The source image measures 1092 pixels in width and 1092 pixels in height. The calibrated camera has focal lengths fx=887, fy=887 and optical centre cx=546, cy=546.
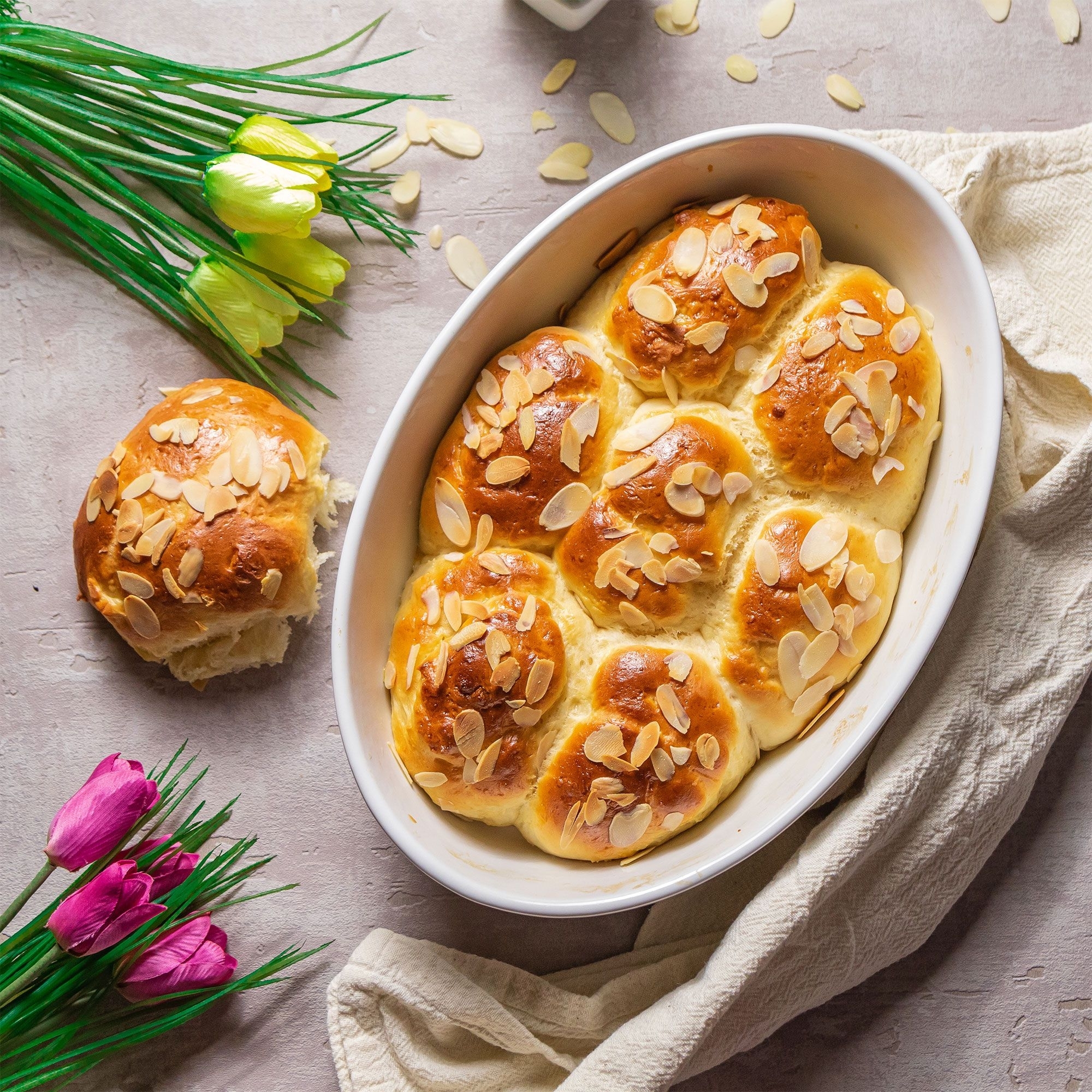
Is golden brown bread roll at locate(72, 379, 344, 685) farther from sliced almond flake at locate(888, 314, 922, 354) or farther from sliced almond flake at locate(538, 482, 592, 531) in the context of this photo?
sliced almond flake at locate(888, 314, 922, 354)

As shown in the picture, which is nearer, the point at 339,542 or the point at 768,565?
the point at 768,565

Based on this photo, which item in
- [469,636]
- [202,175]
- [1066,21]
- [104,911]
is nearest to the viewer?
[469,636]

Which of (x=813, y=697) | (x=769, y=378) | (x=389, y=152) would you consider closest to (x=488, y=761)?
(x=813, y=697)

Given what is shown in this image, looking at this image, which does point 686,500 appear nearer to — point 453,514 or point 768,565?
point 768,565

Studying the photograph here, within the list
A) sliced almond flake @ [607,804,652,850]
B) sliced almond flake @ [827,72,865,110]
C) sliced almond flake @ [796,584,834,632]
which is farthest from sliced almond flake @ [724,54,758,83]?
sliced almond flake @ [607,804,652,850]

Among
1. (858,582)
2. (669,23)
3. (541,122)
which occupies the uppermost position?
(669,23)

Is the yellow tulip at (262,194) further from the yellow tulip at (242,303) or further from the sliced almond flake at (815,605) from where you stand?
the sliced almond flake at (815,605)

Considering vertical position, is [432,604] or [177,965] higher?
[432,604]

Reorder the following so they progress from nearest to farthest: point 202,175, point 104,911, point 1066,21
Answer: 1. point 104,911
2. point 202,175
3. point 1066,21
